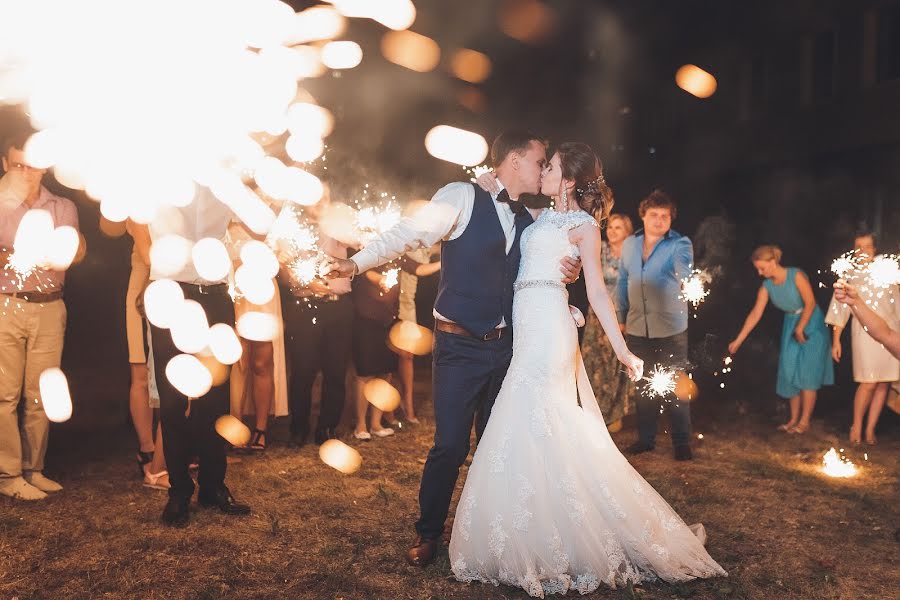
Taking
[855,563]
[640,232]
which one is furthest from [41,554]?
[640,232]

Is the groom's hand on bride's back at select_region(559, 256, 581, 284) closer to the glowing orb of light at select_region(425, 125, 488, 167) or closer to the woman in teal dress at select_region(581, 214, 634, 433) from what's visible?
the woman in teal dress at select_region(581, 214, 634, 433)

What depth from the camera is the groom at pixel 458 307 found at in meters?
3.74

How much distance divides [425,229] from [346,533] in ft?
6.21

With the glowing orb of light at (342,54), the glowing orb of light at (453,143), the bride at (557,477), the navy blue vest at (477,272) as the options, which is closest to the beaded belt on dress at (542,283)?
the bride at (557,477)

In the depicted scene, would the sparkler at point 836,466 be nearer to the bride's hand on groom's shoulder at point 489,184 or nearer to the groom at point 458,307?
the groom at point 458,307

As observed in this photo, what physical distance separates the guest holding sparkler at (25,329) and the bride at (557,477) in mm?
3089

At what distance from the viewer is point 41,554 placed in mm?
3895

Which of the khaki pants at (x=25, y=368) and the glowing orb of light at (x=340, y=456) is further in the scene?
the glowing orb of light at (x=340, y=456)

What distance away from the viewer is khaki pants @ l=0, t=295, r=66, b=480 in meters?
4.78

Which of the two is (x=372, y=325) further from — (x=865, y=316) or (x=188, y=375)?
(x=865, y=316)

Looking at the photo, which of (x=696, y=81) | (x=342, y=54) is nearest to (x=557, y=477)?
(x=342, y=54)

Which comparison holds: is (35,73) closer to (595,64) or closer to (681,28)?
(681,28)

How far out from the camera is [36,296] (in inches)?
190

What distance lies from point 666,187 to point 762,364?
711 cm
